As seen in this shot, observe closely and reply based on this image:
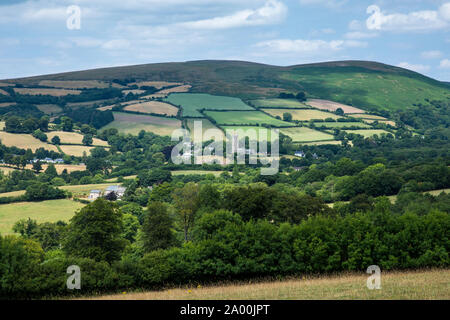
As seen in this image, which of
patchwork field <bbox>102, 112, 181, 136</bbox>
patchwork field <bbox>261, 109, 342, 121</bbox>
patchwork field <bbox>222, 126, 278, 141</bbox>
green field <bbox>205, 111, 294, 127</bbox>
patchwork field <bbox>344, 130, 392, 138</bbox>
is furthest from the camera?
patchwork field <bbox>261, 109, 342, 121</bbox>

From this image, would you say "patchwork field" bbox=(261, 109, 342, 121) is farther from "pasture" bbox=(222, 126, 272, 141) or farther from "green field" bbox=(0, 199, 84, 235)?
"green field" bbox=(0, 199, 84, 235)

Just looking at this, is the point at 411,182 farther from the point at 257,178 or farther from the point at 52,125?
the point at 52,125

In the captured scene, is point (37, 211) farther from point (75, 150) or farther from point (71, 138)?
point (71, 138)

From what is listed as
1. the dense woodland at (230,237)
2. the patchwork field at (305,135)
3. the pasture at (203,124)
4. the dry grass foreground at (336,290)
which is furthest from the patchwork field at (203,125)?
the dry grass foreground at (336,290)

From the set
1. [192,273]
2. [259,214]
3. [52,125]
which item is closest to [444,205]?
[259,214]

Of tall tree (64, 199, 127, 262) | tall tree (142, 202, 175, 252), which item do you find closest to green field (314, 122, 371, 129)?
tall tree (142, 202, 175, 252)

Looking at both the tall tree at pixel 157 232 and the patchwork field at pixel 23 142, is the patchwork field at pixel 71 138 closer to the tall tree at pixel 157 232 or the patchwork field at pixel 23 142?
the patchwork field at pixel 23 142
